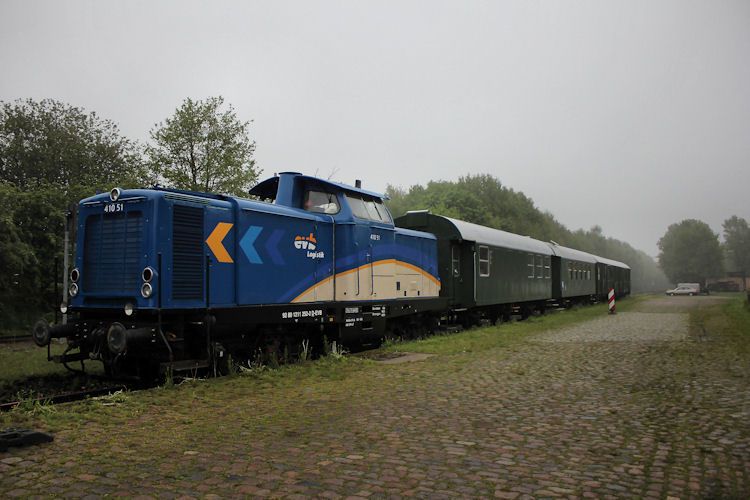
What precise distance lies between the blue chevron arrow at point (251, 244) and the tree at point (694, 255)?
10793 cm

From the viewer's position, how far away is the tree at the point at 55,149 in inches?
1485

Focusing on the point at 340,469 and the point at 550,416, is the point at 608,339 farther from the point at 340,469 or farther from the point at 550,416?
the point at 340,469

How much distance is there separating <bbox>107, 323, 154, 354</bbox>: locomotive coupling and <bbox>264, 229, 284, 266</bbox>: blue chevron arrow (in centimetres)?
290

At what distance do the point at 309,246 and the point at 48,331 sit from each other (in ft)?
15.6

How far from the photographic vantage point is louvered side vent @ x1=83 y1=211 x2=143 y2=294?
8570mm

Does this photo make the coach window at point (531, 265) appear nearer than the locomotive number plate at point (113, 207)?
No

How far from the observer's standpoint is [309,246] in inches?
436

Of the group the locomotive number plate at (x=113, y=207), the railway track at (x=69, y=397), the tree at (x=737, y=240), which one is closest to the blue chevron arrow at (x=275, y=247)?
the locomotive number plate at (x=113, y=207)

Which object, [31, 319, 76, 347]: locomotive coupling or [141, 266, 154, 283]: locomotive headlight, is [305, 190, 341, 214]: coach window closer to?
[141, 266, 154, 283]: locomotive headlight

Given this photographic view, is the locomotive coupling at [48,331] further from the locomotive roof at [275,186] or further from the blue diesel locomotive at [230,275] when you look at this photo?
the locomotive roof at [275,186]

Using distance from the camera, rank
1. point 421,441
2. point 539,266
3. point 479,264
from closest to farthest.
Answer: point 421,441 < point 479,264 < point 539,266

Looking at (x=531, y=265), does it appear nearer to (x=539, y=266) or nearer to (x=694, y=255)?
(x=539, y=266)

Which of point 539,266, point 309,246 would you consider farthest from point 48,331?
point 539,266

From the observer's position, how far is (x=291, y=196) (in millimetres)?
11586
